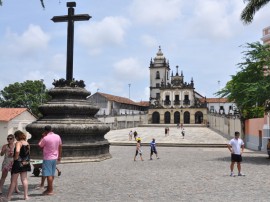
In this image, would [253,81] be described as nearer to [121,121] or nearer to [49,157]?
[49,157]

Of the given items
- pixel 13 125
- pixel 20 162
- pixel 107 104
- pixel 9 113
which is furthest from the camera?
pixel 107 104

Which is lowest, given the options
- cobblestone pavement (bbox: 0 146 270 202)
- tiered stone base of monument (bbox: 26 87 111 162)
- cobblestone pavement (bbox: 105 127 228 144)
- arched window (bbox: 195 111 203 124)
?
cobblestone pavement (bbox: 0 146 270 202)

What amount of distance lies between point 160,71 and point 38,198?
282 feet

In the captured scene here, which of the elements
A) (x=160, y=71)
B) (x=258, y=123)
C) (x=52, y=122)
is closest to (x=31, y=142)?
(x=52, y=122)

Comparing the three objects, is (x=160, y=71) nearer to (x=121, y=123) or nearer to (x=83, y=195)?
(x=121, y=123)

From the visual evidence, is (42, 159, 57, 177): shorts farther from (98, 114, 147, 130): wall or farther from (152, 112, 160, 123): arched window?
(152, 112, 160, 123): arched window

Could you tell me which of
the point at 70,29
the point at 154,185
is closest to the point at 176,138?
the point at 70,29

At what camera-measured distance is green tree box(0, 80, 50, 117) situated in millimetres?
54456

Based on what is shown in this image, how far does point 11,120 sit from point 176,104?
189ft

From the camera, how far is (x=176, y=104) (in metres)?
80.2

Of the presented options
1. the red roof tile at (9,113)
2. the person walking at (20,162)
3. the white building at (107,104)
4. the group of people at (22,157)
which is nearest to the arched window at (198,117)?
the white building at (107,104)

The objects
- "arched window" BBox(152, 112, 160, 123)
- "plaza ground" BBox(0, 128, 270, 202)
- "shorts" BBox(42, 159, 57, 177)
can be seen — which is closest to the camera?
"plaza ground" BBox(0, 128, 270, 202)

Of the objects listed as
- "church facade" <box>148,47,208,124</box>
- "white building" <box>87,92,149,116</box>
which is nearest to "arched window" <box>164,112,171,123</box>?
"church facade" <box>148,47,208,124</box>

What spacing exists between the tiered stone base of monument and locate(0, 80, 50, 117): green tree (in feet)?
138
